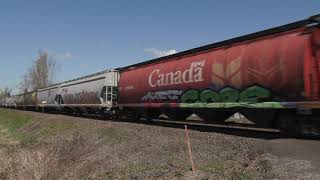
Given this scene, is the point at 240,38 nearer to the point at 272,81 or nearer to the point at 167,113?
the point at 272,81

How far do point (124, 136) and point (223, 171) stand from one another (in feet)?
28.2

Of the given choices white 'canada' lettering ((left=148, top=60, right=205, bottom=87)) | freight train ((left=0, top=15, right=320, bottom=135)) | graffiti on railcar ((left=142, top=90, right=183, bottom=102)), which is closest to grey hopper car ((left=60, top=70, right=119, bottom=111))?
freight train ((left=0, top=15, right=320, bottom=135))

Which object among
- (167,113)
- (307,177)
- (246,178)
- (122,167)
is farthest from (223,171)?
(167,113)

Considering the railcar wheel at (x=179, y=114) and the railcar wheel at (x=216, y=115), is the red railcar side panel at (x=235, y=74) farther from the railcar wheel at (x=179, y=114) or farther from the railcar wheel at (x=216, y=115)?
the railcar wheel at (x=179, y=114)

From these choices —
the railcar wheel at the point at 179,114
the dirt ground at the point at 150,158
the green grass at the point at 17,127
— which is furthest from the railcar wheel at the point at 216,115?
the green grass at the point at 17,127

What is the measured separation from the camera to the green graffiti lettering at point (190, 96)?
19.9 metres

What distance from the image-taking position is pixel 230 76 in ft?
57.9

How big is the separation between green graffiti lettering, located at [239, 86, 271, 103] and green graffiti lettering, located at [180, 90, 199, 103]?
10.1 ft

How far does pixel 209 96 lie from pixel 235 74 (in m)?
2.02

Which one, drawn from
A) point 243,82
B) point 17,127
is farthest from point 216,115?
point 17,127

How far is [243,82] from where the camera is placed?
55.6 ft

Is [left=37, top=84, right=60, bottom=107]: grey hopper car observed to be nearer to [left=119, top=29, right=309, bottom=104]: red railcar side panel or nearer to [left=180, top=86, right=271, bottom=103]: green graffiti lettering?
[left=119, top=29, right=309, bottom=104]: red railcar side panel

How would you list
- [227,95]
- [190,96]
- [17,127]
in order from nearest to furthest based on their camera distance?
[227,95] → [190,96] → [17,127]

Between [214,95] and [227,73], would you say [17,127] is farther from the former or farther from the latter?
[227,73]
